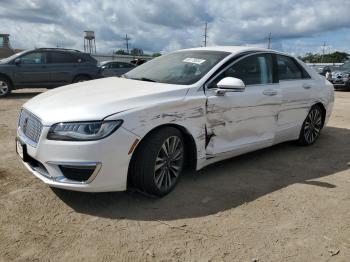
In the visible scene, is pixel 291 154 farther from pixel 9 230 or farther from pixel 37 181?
pixel 9 230

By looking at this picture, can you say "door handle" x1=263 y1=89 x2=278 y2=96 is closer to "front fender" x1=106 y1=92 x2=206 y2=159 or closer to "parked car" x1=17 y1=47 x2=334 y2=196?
"parked car" x1=17 y1=47 x2=334 y2=196

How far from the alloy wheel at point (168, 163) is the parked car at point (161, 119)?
0.04 ft

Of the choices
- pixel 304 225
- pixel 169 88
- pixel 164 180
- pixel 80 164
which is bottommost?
pixel 304 225

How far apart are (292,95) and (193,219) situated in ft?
9.07

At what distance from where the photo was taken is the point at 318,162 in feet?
18.0

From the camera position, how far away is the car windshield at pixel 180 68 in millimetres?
4418

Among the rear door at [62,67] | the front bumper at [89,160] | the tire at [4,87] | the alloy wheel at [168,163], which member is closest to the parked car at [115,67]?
the rear door at [62,67]

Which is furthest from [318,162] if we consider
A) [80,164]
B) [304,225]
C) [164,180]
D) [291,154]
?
[80,164]

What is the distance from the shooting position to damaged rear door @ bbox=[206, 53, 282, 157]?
4340mm

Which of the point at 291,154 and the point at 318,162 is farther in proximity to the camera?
the point at 291,154

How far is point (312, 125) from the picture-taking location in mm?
6289

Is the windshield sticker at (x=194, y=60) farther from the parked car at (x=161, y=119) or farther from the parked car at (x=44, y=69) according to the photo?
the parked car at (x=44, y=69)

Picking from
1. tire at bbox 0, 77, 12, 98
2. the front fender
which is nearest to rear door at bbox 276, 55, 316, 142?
the front fender

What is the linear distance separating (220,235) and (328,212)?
4.03 ft
